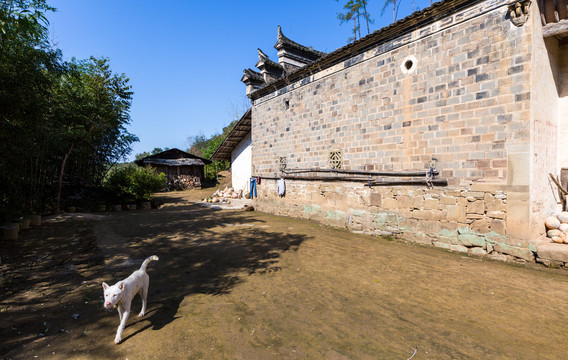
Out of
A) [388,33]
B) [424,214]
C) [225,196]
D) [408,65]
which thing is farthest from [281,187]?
[225,196]

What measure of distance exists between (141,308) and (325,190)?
7122 millimetres

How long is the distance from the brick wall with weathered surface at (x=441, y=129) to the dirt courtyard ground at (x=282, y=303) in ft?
3.09

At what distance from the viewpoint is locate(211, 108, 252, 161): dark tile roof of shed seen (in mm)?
15729

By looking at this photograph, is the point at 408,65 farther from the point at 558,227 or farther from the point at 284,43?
the point at 284,43

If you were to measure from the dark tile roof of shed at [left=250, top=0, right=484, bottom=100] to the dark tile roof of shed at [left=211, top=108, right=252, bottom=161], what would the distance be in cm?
518

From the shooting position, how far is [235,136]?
17.6 meters

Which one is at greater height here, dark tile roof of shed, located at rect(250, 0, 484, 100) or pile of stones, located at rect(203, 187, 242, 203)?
dark tile roof of shed, located at rect(250, 0, 484, 100)

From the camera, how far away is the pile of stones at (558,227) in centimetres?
542

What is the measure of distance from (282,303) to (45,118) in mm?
8775

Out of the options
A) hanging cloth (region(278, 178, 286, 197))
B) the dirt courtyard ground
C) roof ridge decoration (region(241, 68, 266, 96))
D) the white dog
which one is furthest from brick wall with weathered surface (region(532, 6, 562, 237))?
roof ridge decoration (region(241, 68, 266, 96))

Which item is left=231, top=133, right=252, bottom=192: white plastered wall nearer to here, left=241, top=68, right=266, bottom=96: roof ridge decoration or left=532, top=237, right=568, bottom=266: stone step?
left=241, top=68, right=266, bottom=96: roof ridge decoration

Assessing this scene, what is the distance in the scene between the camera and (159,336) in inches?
118

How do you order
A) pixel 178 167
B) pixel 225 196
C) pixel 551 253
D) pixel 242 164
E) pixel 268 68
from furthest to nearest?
pixel 178 167
pixel 225 196
pixel 242 164
pixel 268 68
pixel 551 253

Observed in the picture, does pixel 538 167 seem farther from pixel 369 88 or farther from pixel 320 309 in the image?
pixel 320 309
